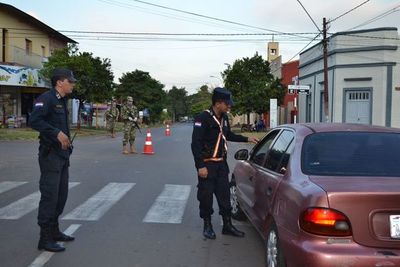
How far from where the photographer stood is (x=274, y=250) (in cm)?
467

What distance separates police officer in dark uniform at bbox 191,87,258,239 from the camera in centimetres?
630

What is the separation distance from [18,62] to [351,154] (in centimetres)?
3504

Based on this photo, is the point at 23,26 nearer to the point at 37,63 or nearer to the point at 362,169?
the point at 37,63

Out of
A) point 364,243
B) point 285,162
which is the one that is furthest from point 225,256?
point 364,243


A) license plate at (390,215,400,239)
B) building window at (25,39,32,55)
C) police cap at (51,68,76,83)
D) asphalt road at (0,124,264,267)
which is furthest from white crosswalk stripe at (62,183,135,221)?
building window at (25,39,32,55)

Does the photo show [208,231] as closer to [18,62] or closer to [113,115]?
[113,115]

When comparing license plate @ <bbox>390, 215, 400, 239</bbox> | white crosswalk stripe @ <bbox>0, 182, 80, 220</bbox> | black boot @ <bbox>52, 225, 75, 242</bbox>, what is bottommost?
white crosswalk stripe @ <bbox>0, 182, 80, 220</bbox>

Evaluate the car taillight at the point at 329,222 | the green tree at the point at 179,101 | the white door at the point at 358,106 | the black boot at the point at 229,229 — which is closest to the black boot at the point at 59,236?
the black boot at the point at 229,229

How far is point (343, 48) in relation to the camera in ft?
98.6

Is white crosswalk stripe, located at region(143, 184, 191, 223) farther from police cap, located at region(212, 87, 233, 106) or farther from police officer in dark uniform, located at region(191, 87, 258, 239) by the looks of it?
police cap, located at region(212, 87, 233, 106)

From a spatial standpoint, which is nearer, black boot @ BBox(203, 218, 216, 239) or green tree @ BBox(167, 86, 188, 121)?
black boot @ BBox(203, 218, 216, 239)

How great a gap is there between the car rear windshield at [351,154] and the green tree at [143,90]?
227 ft

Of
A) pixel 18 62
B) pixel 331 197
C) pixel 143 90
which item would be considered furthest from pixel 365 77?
pixel 143 90

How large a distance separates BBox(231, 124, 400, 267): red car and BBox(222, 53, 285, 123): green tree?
Result: 3707cm
